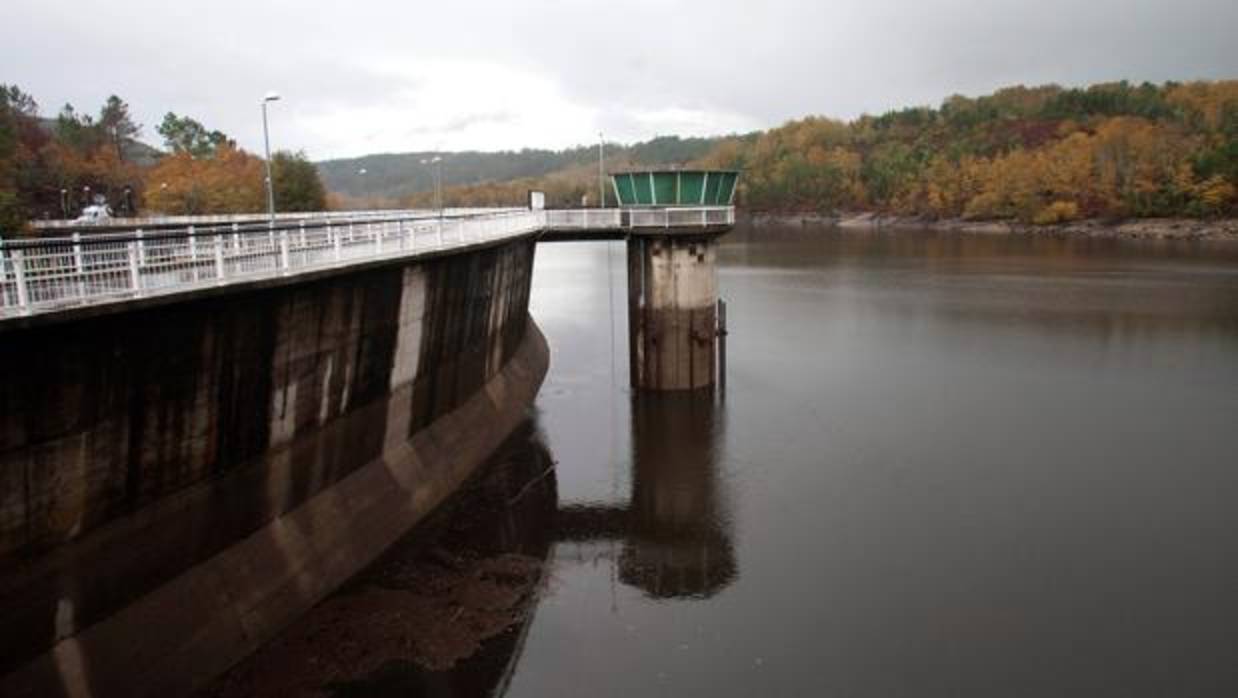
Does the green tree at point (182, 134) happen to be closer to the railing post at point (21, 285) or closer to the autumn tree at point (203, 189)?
the autumn tree at point (203, 189)

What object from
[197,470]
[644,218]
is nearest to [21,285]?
[197,470]

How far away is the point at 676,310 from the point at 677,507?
41.8 feet

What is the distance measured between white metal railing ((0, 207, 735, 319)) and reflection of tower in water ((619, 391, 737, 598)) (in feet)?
29.4

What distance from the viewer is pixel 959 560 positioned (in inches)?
829

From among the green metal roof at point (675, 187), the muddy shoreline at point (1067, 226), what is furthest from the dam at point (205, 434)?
the muddy shoreline at point (1067, 226)

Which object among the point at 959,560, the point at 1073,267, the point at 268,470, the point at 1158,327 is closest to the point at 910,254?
the point at 1073,267

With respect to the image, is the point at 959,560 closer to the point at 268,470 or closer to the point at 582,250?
the point at 268,470

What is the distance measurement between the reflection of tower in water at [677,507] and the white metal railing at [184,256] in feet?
30.5

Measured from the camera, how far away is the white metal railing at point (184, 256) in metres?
14.0

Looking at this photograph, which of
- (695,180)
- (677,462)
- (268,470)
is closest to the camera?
(268,470)

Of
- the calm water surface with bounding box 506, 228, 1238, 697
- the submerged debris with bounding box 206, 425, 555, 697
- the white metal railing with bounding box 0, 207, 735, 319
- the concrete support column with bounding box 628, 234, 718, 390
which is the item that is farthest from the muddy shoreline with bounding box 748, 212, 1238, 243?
the submerged debris with bounding box 206, 425, 555, 697

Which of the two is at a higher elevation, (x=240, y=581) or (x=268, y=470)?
(x=268, y=470)

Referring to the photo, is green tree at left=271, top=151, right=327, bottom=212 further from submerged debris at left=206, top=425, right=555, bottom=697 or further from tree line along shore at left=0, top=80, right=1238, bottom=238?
submerged debris at left=206, top=425, right=555, bottom=697

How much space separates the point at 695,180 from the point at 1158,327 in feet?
91.7
